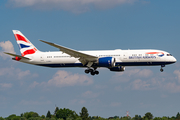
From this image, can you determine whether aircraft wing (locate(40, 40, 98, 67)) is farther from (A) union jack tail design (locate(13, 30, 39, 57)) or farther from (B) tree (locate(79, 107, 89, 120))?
(B) tree (locate(79, 107, 89, 120))

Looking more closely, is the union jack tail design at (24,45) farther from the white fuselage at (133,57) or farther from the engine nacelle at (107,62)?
the engine nacelle at (107,62)

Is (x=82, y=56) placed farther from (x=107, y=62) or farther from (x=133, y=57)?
(x=133, y=57)

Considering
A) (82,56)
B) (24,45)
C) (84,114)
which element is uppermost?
(24,45)

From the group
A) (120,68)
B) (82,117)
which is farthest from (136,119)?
(120,68)

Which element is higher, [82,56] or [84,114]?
[82,56]

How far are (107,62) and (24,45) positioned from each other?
21.3 m

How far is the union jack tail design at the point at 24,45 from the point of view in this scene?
61244 mm

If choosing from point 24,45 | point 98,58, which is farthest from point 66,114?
point 98,58

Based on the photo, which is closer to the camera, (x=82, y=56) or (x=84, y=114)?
(x=82, y=56)

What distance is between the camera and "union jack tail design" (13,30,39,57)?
201 ft

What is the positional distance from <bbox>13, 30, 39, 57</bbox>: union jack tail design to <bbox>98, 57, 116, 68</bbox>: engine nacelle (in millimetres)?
16262

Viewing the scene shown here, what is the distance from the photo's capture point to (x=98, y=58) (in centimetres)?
5331

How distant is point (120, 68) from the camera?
5975cm

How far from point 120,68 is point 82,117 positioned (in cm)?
10502
